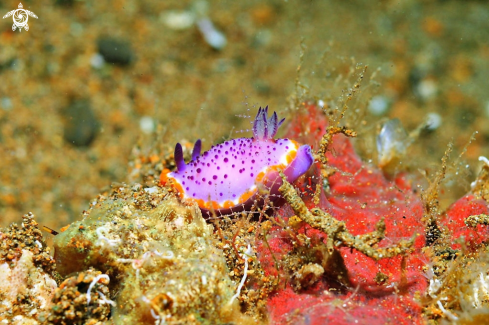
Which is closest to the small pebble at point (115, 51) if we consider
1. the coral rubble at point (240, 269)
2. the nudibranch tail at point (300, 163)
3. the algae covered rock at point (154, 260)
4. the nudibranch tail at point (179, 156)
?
the nudibranch tail at point (179, 156)

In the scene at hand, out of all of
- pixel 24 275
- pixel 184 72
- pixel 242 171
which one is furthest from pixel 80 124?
pixel 242 171

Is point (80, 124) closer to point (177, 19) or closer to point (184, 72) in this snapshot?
point (184, 72)

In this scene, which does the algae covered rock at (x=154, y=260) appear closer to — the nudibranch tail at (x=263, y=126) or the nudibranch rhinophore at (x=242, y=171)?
the nudibranch rhinophore at (x=242, y=171)

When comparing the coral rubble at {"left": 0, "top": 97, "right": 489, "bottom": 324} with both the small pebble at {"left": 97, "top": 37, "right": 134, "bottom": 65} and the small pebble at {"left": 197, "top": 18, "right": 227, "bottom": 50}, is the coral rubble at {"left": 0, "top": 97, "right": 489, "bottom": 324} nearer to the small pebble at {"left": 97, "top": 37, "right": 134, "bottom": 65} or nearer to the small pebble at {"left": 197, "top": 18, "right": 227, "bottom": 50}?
the small pebble at {"left": 97, "top": 37, "right": 134, "bottom": 65}

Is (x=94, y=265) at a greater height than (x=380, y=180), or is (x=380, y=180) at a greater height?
(x=380, y=180)

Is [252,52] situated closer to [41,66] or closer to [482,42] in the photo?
[41,66]

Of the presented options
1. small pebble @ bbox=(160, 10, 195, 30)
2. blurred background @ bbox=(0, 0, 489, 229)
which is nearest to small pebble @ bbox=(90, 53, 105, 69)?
blurred background @ bbox=(0, 0, 489, 229)

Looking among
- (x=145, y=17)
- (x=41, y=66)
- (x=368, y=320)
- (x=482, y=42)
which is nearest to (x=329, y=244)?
(x=368, y=320)
